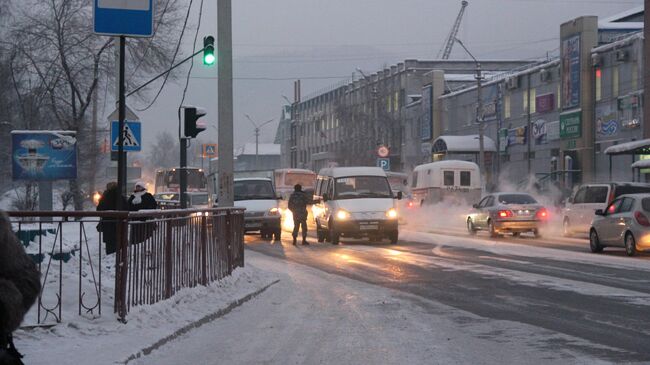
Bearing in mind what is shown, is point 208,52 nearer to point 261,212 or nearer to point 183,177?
point 183,177

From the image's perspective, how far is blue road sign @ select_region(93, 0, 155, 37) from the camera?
946 cm

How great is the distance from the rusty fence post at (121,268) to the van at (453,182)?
119ft

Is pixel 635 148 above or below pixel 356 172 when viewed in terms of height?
above

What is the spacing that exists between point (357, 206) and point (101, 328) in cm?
1713

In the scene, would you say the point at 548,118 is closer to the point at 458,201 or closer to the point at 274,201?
the point at 458,201

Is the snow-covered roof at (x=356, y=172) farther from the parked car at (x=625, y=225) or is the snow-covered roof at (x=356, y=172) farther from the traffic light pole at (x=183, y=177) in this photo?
the parked car at (x=625, y=225)

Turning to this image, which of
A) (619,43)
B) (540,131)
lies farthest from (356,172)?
(540,131)

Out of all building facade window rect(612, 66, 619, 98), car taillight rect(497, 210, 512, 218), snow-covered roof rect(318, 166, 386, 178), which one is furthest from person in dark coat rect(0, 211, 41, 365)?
building facade window rect(612, 66, 619, 98)

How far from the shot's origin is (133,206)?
1694cm

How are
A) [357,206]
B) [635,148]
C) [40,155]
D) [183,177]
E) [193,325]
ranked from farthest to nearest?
[635,148] → [357,206] → [183,177] → [40,155] → [193,325]

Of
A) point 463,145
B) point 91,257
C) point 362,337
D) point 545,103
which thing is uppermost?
point 545,103

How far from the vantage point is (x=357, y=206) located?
25.2 m

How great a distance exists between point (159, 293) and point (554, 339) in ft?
14.6

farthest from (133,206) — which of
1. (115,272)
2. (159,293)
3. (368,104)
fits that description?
(368,104)
